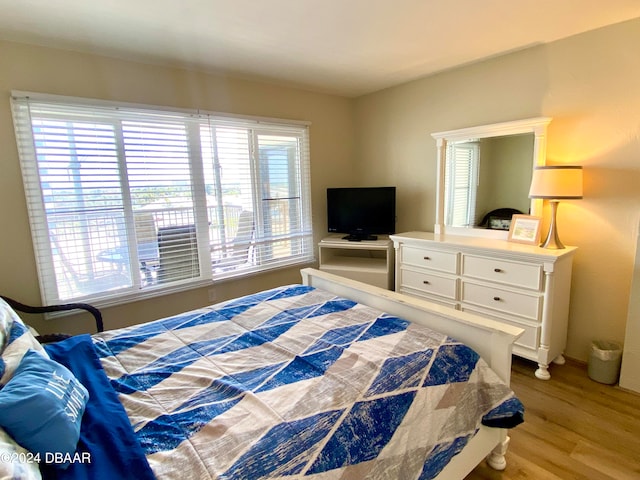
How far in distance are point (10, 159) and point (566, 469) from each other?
12.2ft

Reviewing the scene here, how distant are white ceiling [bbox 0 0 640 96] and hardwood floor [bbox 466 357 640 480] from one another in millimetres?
2416

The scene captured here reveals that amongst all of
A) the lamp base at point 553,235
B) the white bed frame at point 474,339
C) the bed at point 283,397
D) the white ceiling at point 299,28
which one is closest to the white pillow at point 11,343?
the bed at point 283,397

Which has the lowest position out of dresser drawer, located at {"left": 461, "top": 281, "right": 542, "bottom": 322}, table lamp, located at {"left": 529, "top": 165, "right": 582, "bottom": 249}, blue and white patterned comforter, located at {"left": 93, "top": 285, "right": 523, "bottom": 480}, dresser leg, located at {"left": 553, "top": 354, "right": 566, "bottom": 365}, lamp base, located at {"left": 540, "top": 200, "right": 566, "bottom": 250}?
dresser leg, located at {"left": 553, "top": 354, "right": 566, "bottom": 365}

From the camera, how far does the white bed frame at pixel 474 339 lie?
145 cm

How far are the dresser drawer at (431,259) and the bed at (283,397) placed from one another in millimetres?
1164

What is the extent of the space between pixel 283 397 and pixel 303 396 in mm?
70

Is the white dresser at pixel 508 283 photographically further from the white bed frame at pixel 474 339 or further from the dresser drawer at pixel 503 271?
the white bed frame at pixel 474 339

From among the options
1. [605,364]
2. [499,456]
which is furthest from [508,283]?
[499,456]

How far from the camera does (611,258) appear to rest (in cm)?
243

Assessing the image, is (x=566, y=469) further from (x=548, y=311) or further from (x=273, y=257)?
(x=273, y=257)

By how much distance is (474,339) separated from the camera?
1.60 m

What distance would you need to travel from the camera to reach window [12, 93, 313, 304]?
2.43 metres

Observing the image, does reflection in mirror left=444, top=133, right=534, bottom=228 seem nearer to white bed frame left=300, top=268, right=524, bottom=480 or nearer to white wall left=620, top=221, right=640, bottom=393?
white wall left=620, top=221, right=640, bottom=393

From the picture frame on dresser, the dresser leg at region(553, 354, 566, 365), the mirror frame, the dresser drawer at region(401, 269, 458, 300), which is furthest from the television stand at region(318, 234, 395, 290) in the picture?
the dresser leg at region(553, 354, 566, 365)
